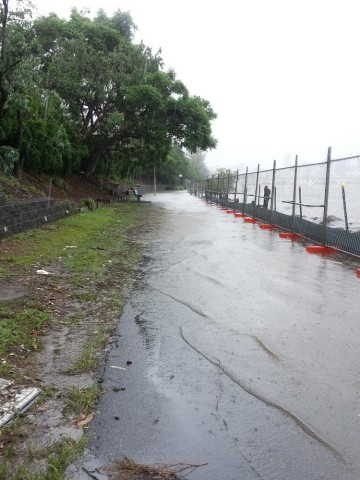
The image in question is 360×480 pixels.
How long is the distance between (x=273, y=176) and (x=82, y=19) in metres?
19.5

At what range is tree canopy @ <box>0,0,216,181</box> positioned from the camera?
64.2 ft

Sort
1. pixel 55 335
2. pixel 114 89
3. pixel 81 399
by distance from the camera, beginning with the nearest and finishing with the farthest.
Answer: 1. pixel 81 399
2. pixel 55 335
3. pixel 114 89

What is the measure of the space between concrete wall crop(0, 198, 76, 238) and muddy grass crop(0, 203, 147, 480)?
0.45 meters

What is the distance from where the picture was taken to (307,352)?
432 cm

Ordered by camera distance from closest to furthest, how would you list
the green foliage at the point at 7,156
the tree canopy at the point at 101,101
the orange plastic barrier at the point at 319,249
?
the orange plastic barrier at the point at 319,249, the green foliage at the point at 7,156, the tree canopy at the point at 101,101

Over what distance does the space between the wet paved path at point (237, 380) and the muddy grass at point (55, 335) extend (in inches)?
7.9

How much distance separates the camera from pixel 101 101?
84.6ft

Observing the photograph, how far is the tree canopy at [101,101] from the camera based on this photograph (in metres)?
19.6

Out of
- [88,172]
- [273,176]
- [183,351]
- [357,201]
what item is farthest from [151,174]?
[183,351]

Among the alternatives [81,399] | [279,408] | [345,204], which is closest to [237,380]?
[279,408]

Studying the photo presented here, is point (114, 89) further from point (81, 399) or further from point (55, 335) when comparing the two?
point (81, 399)

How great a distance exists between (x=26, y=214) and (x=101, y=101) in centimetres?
1678

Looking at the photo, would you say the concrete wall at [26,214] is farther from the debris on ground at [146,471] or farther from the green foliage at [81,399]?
the debris on ground at [146,471]

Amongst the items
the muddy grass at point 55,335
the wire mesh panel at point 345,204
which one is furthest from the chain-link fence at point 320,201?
the muddy grass at point 55,335
